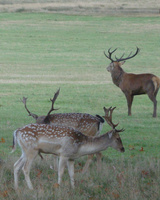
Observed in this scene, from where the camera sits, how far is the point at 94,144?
7.79 metres

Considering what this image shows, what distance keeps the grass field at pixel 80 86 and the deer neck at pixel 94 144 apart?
0.43m

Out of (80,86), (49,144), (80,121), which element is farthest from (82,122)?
(80,86)

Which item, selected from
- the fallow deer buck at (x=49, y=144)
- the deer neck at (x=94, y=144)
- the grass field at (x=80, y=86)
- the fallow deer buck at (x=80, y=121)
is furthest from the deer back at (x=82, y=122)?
the fallow deer buck at (x=49, y=144)

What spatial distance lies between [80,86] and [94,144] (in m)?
12.1

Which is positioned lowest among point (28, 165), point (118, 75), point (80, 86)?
point (80, 86)

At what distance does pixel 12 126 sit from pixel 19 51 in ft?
65.3

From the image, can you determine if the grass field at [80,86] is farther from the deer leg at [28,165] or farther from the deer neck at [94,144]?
the deer neck at [94,144]

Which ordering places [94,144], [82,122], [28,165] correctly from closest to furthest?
[28,165] → [94,144] → [82,122]

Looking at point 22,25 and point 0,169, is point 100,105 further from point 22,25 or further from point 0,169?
point 22,25

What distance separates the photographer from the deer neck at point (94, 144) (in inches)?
304

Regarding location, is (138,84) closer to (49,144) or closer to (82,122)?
(82,122)

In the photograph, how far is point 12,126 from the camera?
1208 cm

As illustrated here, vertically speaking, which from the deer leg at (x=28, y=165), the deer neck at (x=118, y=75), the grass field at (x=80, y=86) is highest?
the deer neck at (x=118, y=75)

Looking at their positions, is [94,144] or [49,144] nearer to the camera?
[49,144]
